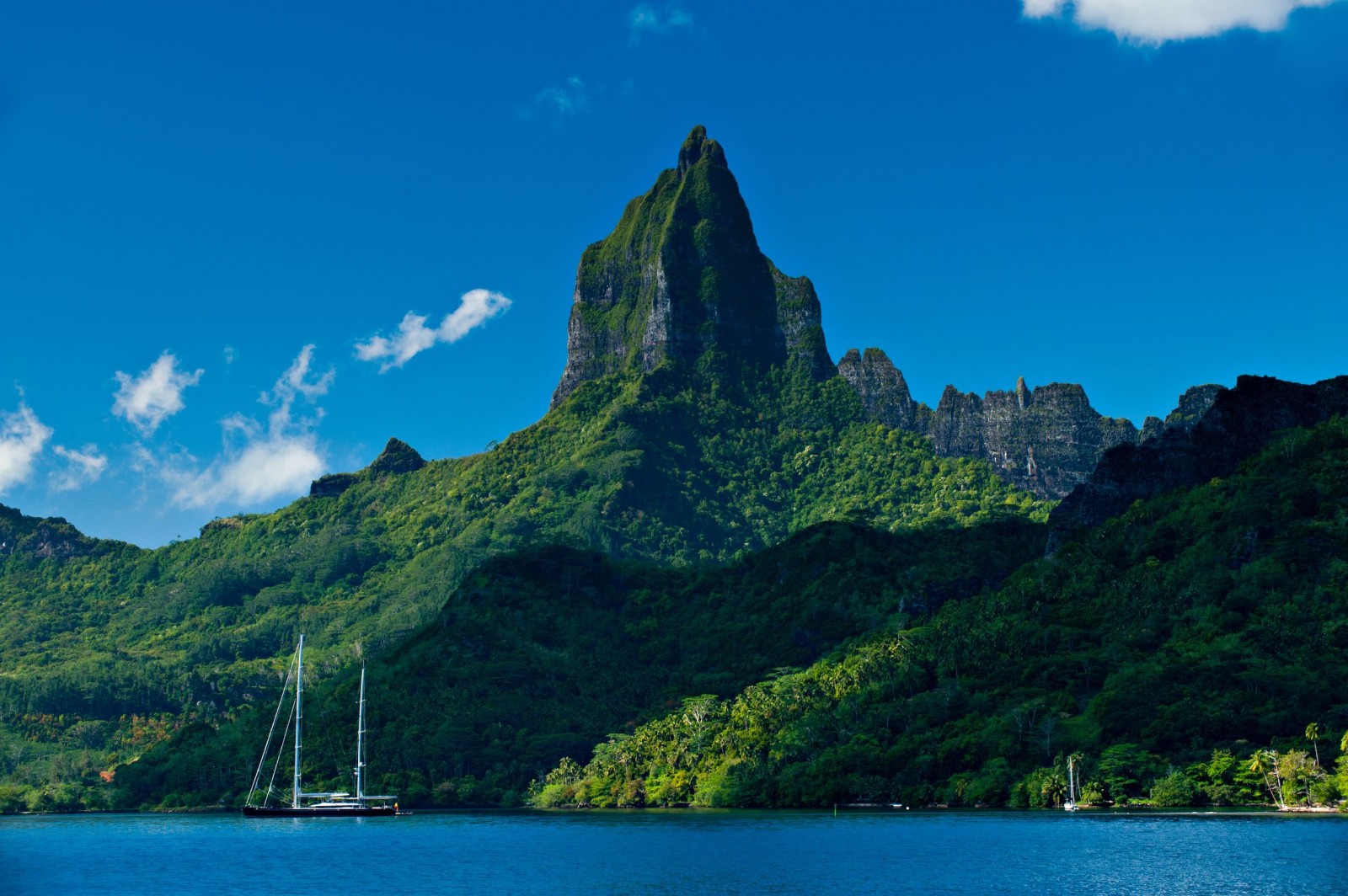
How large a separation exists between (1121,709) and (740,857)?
60.3m

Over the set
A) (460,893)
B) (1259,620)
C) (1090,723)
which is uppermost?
(1259,620)

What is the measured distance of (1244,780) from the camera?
146250 millimetres

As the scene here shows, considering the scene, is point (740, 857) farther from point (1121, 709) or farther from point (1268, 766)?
point (1121, 709)

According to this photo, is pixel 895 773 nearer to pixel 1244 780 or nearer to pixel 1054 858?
pixel 1244 780

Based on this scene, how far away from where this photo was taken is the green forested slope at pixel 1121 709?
153 m

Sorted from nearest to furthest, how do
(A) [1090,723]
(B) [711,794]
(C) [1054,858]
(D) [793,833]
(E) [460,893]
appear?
(E) [460,893] < (C) [1054,858] < (D) [793,833] < (A) [1090,723] < (B) [711,794]

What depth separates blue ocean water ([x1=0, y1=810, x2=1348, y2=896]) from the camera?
3999 inches

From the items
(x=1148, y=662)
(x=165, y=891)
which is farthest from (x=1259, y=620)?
(x=165, y=891)

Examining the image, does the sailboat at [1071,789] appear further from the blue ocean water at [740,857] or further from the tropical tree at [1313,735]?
the tropical tree at [1313,735]

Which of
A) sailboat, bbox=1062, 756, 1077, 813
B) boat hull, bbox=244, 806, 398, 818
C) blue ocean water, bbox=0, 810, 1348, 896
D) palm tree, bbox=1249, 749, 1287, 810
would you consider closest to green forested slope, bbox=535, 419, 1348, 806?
palm tree, bbox=1249, 749, 1287, 810

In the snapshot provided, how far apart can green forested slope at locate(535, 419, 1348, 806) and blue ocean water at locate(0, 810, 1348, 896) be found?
9493mm

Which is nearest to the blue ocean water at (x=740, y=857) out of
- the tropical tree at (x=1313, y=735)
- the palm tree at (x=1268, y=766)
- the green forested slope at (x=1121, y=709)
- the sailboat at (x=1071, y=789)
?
the sailboat at (x=1071, y=789)

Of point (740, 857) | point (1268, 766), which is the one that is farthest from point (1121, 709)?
point (740, 857)

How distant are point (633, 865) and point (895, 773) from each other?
205 ft
